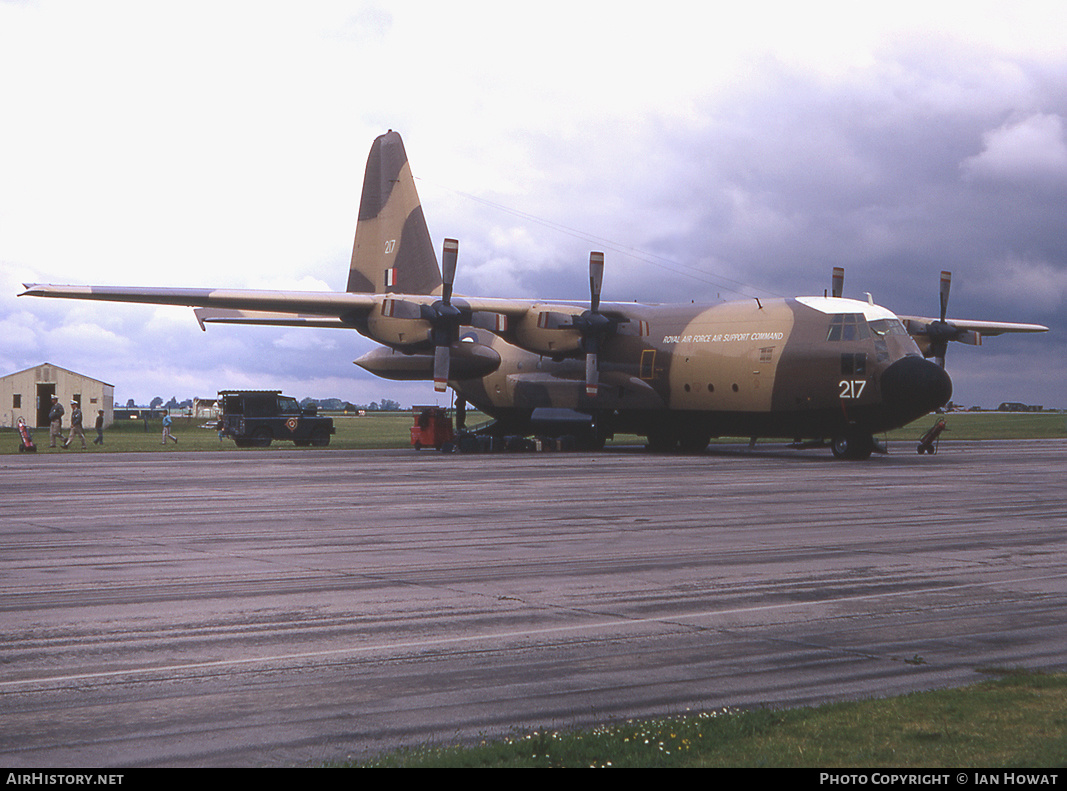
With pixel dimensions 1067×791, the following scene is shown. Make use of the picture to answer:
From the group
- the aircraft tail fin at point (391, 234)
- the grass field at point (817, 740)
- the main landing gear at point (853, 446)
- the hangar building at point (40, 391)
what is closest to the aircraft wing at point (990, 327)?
the main landing gear at point (853, 446)

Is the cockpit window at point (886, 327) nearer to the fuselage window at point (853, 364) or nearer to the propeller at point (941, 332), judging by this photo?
the fuselage window at point (853, 364)

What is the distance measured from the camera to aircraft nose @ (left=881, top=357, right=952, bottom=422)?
27594 millimetres

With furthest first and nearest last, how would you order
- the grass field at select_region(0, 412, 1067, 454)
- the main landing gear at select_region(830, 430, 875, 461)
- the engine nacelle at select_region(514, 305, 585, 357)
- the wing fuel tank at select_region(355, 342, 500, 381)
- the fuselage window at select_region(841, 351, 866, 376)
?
1. the grass field at select_region(0, 412, 1067, 454)
2. the wing fuel tank at select_region(355, 342, 500, 381)
3. the engine nacelle at select_region(514, 305, 585, 357)
4. the main landing gear at select_region(830, 430, 875, 461)
5. the fuselage window at select_region(841, 351, 866, 376)

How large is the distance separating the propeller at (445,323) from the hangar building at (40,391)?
41484 mm

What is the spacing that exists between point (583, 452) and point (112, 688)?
1205 inches

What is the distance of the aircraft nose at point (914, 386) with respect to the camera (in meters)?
27.6

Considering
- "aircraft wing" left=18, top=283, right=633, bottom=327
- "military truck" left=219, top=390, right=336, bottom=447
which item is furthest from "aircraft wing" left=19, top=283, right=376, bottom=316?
"military truck" left=219, top=390, right=336, bottom=447

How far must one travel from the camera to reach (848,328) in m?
29.1

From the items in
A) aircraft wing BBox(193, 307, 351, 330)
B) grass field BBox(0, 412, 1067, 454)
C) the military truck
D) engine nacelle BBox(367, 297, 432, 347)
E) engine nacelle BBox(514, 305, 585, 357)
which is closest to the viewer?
engine nacelle BBox(367, 297, 432, 347)

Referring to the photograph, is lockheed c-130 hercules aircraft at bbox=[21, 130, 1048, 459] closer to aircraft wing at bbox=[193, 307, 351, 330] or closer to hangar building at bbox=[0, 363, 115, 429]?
aircraft wing at bbox=[193, 307, 351, 330]

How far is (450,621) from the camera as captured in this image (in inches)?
326

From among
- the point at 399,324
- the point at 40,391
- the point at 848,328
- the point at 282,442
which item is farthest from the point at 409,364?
the point at 40,391

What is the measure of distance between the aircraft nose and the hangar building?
2166 inches

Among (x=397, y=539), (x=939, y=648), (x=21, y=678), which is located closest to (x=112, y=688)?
(x=21, y=678)
